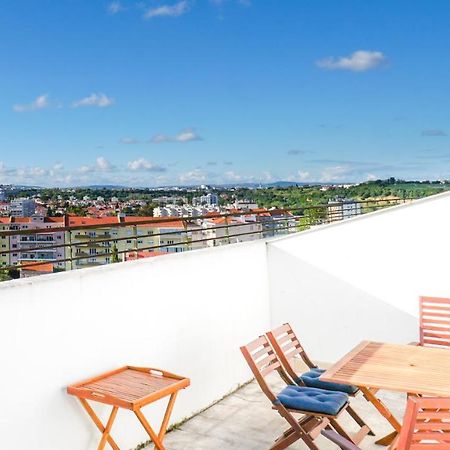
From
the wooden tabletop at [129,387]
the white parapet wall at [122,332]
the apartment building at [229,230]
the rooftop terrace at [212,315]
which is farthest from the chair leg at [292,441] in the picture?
the apartment building at [229,230]

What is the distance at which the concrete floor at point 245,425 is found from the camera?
4754 millimetres

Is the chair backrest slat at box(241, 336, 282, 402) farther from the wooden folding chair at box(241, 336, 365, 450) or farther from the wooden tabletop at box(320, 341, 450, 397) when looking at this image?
the wooden tabletop at box(320, 341, 450, 397)

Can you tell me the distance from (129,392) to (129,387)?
146 mm

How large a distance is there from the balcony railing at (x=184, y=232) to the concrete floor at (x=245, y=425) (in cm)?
153

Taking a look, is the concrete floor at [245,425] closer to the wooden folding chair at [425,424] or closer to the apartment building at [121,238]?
the apartment building at [121,238]

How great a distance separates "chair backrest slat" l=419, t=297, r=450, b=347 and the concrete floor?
25.7 inches

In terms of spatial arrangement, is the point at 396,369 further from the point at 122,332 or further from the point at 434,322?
the point at 122,332

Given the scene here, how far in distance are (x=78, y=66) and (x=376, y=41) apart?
11807mm

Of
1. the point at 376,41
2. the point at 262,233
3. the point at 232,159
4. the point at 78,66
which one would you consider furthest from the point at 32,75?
the point at 262,233

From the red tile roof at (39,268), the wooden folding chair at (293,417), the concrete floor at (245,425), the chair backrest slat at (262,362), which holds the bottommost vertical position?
the concrete floor at (245,425)

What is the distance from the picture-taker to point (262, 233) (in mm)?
6945

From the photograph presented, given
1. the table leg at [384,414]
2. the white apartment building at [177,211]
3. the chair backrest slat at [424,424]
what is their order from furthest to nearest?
the white apartment building at [177,211] → the table leg at [384,414] → the chair backrest slat at [424,424]

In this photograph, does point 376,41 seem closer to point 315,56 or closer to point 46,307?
point 315,56

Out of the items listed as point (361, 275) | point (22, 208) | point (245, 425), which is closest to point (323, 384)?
point (245, 425)
